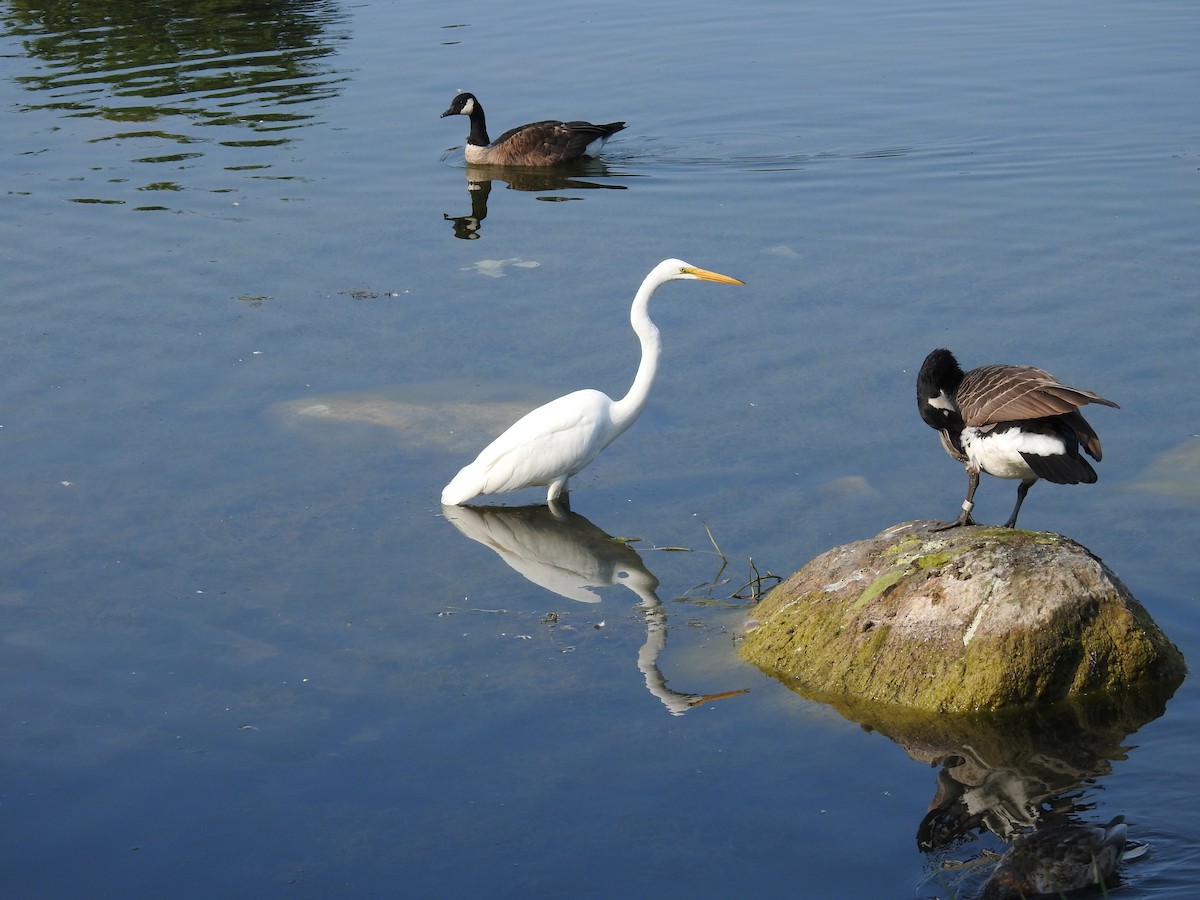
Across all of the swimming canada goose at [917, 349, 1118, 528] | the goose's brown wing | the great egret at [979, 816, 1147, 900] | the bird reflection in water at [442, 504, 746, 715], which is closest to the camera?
the great egret at [979, 816, 1147, 900]

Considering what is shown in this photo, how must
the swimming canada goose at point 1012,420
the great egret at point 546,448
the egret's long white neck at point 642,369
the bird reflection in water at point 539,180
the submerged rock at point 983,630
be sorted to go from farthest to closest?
the bird reflection in water at point 539,180
the egret's long white neck at point 642,369
the great egret at point 546,448
the swimming canada goose at point 1012,420
the submerged rock at point 983,630

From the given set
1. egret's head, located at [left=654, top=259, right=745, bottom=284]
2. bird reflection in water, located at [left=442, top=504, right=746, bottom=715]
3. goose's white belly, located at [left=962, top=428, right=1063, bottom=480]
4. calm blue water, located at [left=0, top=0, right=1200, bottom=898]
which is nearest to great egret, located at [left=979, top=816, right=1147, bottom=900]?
calm blue water, located at [left=0, top=0, right=1200, bottom=898]

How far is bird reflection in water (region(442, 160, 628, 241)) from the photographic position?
16.6m

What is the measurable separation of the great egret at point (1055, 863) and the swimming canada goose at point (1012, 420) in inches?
69.4

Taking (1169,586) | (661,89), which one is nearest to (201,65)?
(661,89)

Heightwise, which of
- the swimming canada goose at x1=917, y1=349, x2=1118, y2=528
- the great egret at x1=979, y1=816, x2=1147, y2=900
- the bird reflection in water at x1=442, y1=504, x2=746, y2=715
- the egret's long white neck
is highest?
the swimming canada goose at x1=917, y1=349, x2=1118, y2=528

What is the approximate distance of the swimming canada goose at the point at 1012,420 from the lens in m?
6.46

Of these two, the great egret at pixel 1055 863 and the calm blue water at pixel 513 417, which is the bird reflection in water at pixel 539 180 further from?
the great egret at pixel 1055 863

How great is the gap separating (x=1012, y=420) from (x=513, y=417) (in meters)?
4.60

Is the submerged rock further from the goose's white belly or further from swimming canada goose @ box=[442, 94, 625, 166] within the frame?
swimming canada goose @ box=[442, 94, 625, 166]

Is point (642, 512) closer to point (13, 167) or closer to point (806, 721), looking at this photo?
point (806, 721)

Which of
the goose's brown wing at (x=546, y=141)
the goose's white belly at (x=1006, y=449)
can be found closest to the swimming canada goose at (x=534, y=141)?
the goose's brown wing at (x=546, y=141)

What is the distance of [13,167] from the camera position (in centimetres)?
1741

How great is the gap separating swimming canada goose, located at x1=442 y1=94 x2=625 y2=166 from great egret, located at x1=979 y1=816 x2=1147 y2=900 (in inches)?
511
